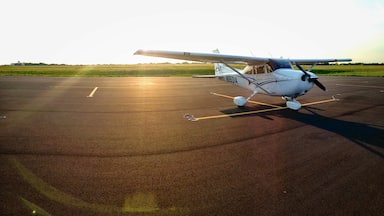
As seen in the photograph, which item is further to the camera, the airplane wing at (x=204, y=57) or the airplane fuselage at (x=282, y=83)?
the airplane fuselage at (x=282, y=83)

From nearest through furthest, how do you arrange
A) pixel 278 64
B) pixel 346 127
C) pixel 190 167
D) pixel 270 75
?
pixel 190 167
pixel 346 127
pixel 278 64
pixel 270 75

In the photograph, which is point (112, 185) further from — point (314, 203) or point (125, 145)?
point (314, 203)

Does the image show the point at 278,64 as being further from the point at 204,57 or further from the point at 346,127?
the point at 346,127

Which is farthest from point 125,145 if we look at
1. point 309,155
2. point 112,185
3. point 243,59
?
point 243,59

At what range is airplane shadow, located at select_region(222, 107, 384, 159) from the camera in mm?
6443

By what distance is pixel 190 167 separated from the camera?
4797 mm

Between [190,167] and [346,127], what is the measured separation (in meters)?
5.92

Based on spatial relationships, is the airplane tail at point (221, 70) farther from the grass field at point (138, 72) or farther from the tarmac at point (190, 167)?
the grass field at point (138, 72)

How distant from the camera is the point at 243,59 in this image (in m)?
11.5

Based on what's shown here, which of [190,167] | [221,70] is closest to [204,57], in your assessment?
[221,70]

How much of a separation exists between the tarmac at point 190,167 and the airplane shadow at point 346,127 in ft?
0.13

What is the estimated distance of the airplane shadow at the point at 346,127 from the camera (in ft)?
21.1

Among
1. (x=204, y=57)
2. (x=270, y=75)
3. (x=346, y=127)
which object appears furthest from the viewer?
(x=270, y=75)

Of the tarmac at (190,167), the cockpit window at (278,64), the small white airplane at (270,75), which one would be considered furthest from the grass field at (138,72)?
the tarmac at (190,167)
